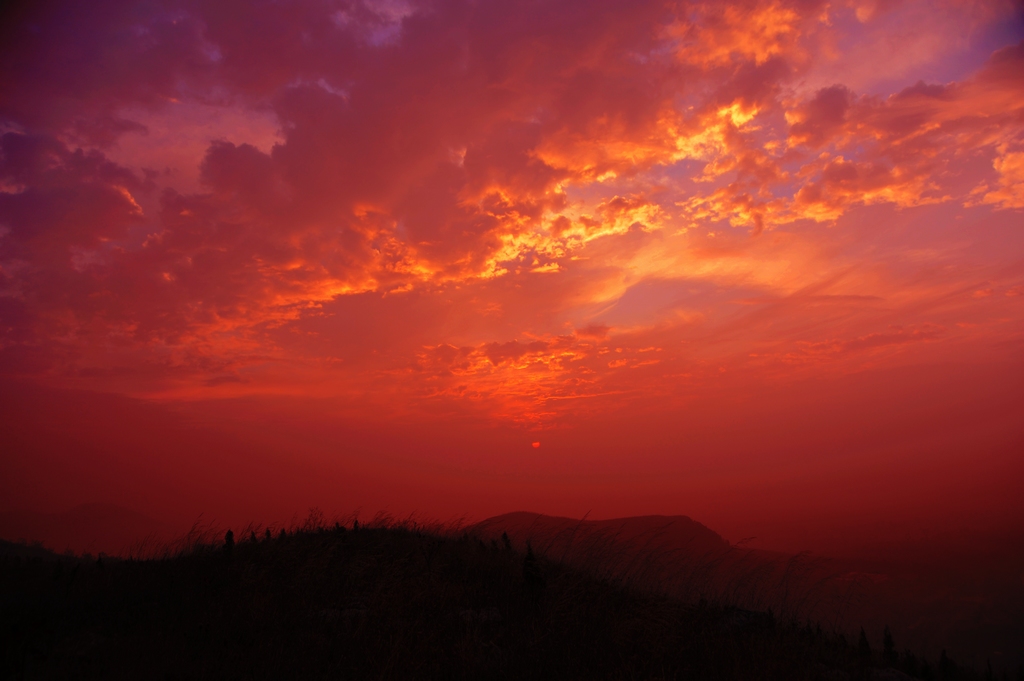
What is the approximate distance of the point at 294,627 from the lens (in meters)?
8.11

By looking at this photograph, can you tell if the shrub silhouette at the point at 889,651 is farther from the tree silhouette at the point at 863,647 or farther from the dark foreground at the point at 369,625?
the tree silhouette at the point at 863,647

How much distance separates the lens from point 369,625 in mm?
8031

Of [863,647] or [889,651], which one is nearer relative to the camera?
[863,647]

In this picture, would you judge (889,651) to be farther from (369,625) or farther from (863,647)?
(369,625)

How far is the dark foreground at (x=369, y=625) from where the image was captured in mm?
6867

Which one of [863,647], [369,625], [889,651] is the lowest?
[889,651]

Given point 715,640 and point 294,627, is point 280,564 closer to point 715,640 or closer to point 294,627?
point 294,627

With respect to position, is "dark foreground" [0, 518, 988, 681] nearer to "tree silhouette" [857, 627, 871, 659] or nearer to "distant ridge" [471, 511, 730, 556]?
"tree silhouette" [857, 627, 871, 659]

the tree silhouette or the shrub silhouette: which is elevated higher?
the tree silhouette

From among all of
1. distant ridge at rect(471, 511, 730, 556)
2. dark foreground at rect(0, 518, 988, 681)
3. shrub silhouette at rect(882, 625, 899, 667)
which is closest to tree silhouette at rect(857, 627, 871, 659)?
dark foreground at rect(0, 518, 988, 681)

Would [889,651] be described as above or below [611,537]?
below

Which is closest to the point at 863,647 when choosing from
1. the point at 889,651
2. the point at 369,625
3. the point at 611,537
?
the point at 889,651

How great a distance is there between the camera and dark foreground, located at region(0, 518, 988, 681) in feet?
22.5

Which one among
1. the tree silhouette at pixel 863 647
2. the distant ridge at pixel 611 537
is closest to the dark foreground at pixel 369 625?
the tree silhouette at pixel 863 647
